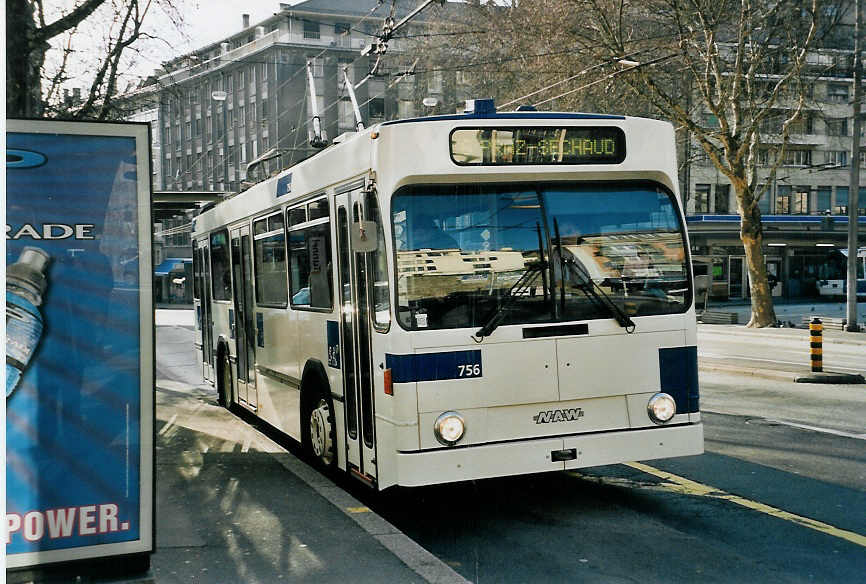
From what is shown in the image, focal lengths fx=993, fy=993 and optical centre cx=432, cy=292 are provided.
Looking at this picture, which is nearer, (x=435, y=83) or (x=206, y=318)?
(x=206, y=318)

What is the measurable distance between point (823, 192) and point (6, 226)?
71.6 metres

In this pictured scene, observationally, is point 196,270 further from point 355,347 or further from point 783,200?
point 783,200

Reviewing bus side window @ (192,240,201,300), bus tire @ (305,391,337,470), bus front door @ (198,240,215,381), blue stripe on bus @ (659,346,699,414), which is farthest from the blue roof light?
bus side window @ (192,240,201,300)

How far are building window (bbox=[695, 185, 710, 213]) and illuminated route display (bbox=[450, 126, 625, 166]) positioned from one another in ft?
194

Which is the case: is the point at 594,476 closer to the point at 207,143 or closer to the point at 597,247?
the point at 597,247

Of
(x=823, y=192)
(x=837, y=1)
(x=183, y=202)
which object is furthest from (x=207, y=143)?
(x=183, y=202)

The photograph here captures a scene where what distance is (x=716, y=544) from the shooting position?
657cm

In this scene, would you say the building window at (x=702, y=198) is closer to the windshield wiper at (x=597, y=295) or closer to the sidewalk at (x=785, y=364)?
the sidewalk at (x=785, y=364)

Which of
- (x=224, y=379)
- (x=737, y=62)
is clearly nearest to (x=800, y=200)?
(x=737, y=62)

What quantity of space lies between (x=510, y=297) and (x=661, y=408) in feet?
4.63

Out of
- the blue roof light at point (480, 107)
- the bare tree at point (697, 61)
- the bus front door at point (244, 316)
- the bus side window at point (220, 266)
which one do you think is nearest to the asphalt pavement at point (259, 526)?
the bus front door at point (244, 316)

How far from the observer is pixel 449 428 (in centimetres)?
670

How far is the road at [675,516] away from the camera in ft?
20.0

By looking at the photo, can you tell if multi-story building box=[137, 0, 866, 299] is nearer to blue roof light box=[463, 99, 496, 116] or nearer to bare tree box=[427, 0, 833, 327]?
bare tree box=[427, 0, 833, 327]
